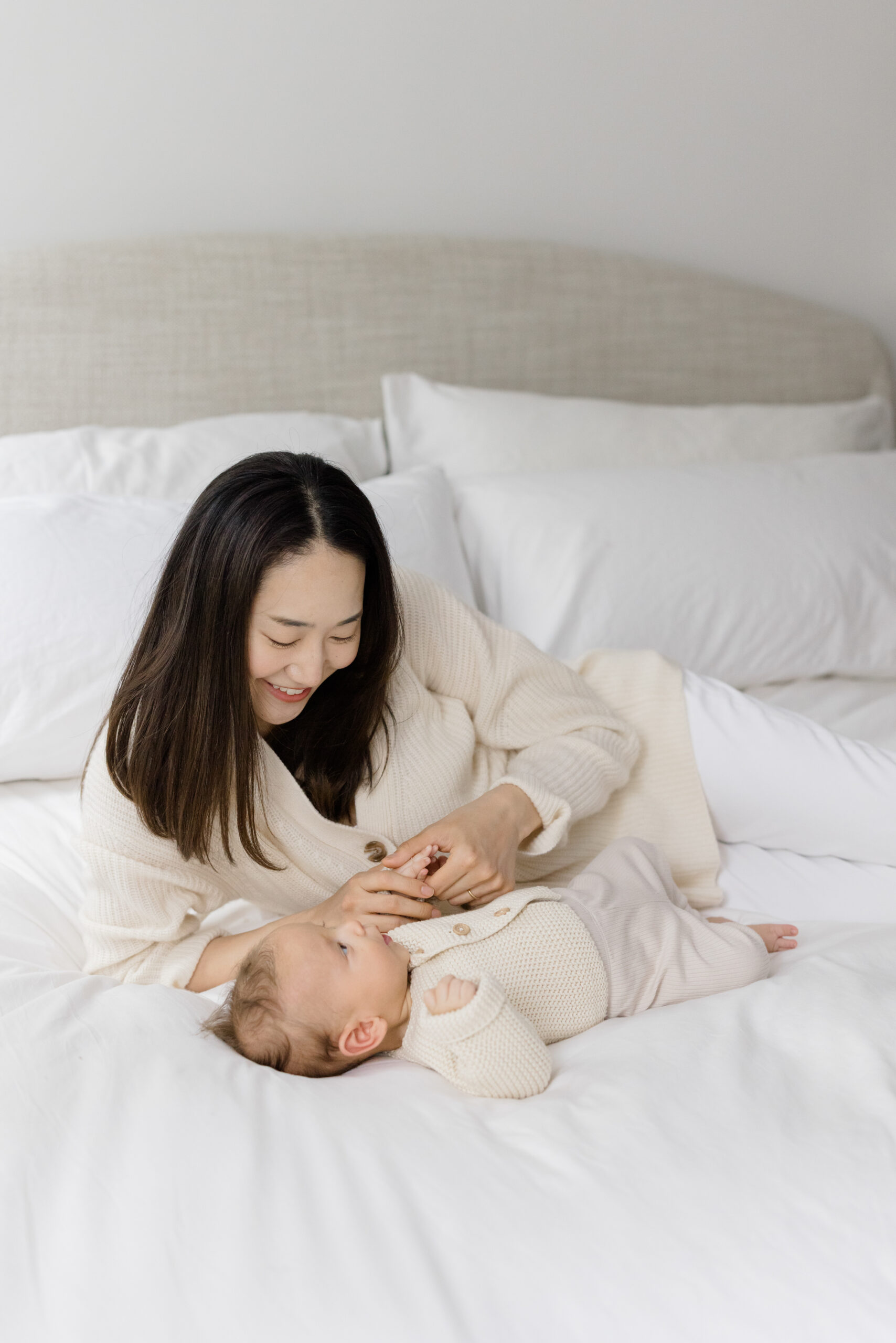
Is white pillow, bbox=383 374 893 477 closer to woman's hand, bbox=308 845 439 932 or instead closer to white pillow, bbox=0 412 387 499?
white pillow, bbox=0 412 387 499

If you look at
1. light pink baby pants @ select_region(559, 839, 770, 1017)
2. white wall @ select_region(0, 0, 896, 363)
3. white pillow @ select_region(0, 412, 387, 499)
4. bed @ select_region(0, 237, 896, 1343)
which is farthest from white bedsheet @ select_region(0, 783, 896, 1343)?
white wall @ select_region(0, 0, 896, 363)

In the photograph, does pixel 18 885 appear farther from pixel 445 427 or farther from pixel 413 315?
pixel 413 315

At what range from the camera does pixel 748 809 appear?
1557 mm

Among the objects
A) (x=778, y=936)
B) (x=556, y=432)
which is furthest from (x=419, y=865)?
(x=556, y=432)

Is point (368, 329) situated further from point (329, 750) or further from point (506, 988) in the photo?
point (506, 988)

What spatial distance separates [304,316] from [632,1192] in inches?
75.7

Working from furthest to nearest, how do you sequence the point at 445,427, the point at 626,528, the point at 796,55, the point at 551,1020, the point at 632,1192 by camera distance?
the point at 796,55 → the point at 445,427 → the point at 626,528 → the point at 551,1020 → the point at 632,1192

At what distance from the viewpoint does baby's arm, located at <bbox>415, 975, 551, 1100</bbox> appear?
105cm

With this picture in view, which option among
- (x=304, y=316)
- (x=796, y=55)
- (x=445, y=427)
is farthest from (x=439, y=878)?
(x=796, y=55)

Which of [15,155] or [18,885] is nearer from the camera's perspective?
[18,885]

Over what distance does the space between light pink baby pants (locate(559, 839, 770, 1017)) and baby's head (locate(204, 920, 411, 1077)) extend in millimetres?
230

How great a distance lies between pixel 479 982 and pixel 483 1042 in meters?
0.10

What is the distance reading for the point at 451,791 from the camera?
1499 mm

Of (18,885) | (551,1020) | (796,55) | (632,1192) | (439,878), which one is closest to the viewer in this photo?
(632,1192)
